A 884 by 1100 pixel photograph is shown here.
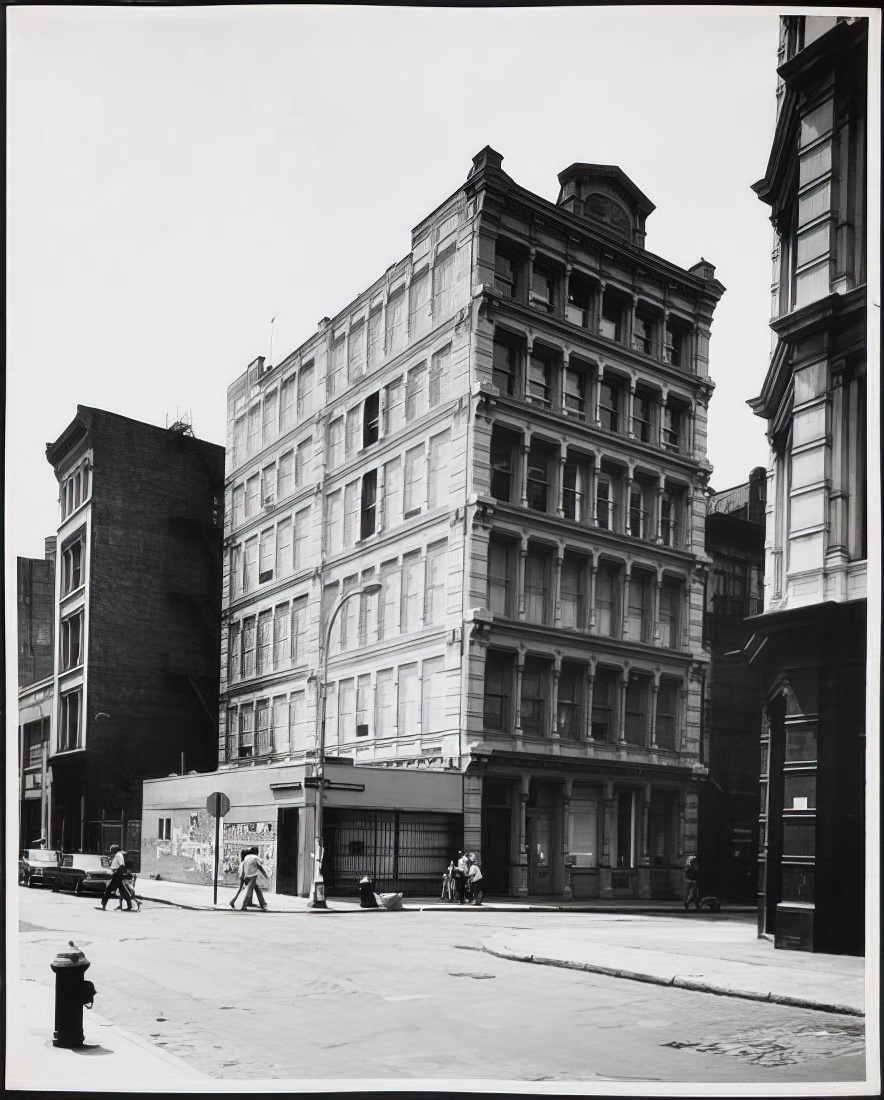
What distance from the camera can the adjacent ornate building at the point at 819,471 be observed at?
1020 cm

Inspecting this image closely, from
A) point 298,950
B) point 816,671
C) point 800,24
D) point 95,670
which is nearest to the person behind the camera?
point 800,24

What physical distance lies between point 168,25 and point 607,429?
223 inches

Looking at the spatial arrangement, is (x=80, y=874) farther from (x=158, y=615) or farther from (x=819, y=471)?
(x=819, y=471)

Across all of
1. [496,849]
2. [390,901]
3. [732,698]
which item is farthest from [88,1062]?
[732,698]

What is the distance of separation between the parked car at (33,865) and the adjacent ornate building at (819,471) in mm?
6851

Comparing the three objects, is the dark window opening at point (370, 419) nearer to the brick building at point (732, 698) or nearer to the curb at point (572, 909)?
the brick building at point (732, 698)

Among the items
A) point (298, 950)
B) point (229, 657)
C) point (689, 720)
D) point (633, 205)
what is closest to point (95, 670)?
point (229, 657)

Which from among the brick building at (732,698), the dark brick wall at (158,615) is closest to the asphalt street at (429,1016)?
the brick building at (732,698)

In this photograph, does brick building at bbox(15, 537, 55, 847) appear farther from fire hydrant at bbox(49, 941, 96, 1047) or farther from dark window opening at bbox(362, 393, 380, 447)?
dark window opening at bbox(362, 393, 380, 447)

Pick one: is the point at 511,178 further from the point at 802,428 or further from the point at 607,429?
the point at 802,428

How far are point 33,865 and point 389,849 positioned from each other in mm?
5848

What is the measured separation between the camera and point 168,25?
10.1m

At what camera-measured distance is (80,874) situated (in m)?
12.8

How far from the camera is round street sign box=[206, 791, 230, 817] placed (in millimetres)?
13656
